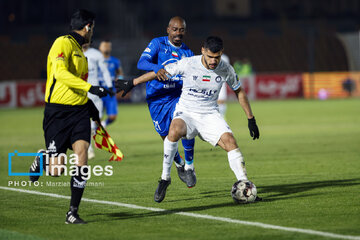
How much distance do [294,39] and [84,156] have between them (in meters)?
41.0

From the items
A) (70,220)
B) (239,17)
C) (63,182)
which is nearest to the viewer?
(70,220)

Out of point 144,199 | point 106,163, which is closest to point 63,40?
point 144,199

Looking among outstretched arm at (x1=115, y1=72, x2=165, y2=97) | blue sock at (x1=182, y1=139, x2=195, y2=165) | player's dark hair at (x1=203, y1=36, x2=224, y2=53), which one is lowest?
blue sock at (x1=182, y1=139, x2=195, y2=165)

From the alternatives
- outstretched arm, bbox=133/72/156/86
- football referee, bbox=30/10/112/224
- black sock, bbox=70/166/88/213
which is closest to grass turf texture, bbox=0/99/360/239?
black sock, bbox=70/166/88/213

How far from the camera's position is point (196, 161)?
13.9m

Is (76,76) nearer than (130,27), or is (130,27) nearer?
(76,76)

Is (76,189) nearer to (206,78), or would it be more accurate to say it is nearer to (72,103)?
(72,103)

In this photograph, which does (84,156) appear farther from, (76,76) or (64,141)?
(76,76)

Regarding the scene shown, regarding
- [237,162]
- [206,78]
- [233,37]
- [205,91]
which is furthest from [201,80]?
[233,37]

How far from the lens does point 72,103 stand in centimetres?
786

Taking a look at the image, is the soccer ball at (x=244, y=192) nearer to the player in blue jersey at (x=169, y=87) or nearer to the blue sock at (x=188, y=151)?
the player in blue jersey at (x=169, y=87)

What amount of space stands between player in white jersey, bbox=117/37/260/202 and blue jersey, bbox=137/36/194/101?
3.95 ft

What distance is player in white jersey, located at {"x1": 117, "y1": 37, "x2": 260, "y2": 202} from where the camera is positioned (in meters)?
8.83

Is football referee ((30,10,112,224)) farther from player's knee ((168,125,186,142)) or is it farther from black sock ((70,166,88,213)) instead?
player's knee ((168,125,186,142))
